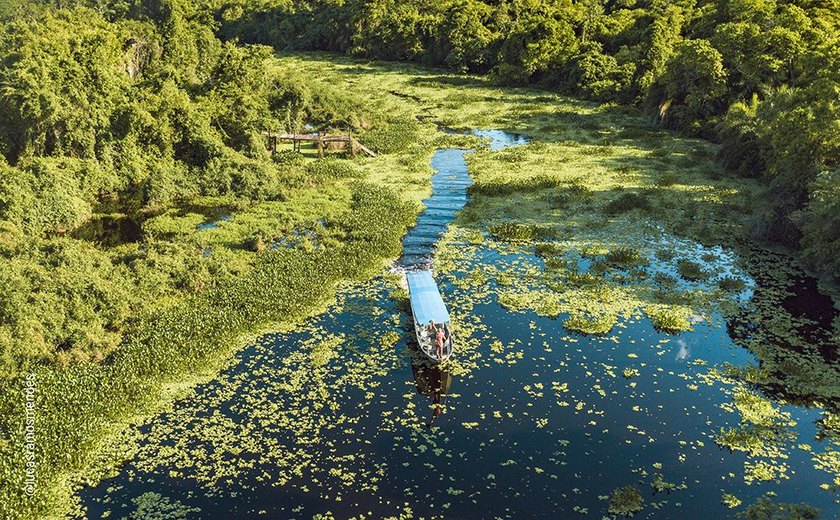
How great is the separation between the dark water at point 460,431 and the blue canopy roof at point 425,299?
4.96 feet

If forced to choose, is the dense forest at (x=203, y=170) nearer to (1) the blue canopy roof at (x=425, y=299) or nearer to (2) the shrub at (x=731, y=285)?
(2) the shrub at (x=731, y=285)

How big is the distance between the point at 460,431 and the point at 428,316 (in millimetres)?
6341

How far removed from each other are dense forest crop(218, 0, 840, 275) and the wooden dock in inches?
1276

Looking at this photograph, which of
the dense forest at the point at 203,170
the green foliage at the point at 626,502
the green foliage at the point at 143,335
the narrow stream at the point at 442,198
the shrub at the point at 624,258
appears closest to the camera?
the green foliage at the point at 626,502

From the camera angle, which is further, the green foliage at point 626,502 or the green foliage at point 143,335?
the green foliage at point 143,335

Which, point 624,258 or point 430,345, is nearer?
point 430,345

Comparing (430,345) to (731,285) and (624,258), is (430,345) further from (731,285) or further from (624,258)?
(731,285)

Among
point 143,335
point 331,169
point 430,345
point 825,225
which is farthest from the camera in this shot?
point 331,169

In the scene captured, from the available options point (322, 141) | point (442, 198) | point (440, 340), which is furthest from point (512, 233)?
point (322, 141)

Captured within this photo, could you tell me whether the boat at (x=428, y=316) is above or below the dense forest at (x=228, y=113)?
below

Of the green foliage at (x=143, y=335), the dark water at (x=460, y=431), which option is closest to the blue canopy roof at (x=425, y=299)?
the dark water at (x=460, y=431)

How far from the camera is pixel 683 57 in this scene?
204ft

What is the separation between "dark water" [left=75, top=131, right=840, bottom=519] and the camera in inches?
796

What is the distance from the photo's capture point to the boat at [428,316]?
2683 cm
